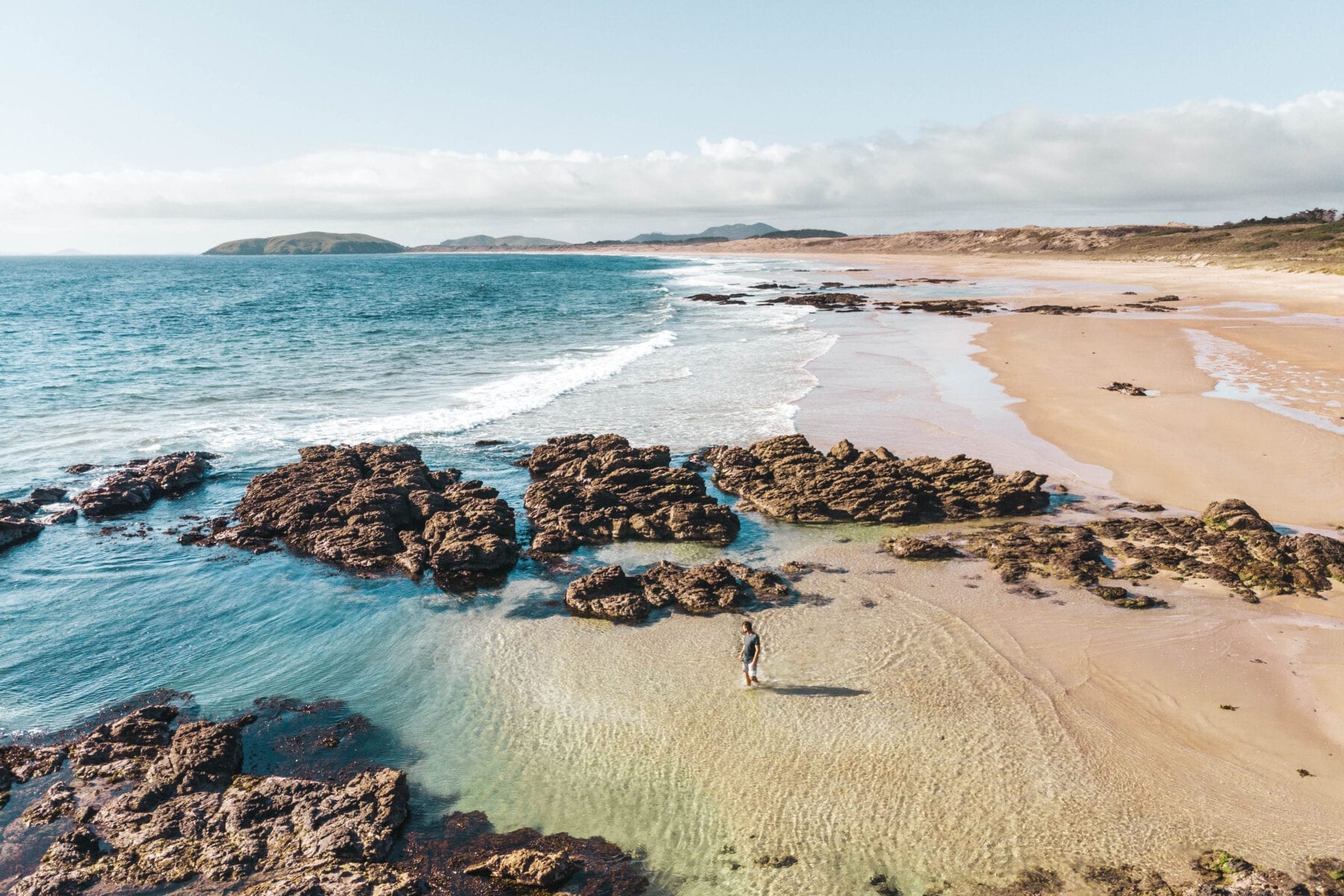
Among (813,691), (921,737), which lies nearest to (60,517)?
(813,691)

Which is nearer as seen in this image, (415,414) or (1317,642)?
(1317,642)

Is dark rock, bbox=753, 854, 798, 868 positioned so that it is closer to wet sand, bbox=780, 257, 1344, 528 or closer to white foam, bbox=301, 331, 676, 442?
wet sand, bbox=780, 257, 1344, 528

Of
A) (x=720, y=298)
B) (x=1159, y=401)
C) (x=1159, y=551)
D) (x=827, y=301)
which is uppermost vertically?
(x=720, y=298)

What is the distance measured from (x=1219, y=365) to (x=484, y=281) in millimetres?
113135

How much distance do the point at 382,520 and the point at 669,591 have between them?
7811mm

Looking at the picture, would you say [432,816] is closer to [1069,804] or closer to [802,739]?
[802,739]

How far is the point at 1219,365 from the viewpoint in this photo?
34062 mm

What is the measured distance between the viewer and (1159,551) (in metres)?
15.9

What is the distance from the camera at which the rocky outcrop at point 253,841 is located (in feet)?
27.6


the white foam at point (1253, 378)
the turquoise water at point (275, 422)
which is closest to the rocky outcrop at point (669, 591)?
the turquoise water at point (275, 422)

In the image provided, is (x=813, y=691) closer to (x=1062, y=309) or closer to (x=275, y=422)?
(x=275, y=422)

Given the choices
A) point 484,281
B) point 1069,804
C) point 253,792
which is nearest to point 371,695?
point 253,792

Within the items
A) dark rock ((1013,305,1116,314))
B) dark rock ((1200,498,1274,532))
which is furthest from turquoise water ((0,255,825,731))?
dark rock ((1013,305,1116,314))

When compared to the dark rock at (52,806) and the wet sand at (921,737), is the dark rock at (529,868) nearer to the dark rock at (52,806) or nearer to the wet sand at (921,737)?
the wet sand at (921,737)
